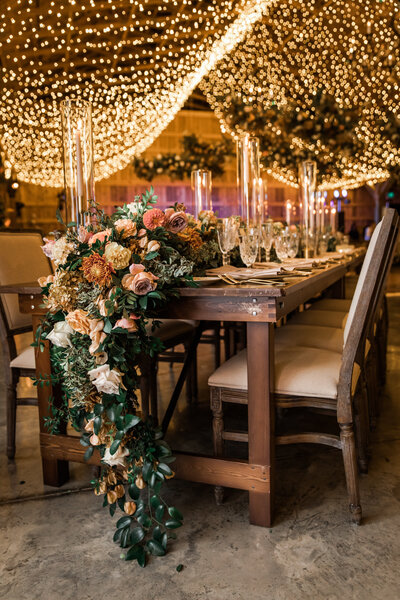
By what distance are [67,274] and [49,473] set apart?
0.93 meters

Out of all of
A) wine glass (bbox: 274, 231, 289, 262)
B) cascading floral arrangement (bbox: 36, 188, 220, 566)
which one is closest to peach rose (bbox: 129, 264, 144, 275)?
cascading floral arrangement (bbox: 36, 188, 220, 566)

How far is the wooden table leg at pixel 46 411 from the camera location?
2.02 meters

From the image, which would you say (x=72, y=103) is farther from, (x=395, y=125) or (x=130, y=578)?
(x=395, y=125)

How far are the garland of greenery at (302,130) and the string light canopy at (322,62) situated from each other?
4cm

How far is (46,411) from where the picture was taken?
Result: 80.4 inches

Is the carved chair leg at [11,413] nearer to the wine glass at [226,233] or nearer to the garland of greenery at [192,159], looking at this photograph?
the wine glass at [226,233]

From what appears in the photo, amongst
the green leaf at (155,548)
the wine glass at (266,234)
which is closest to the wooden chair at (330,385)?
the green leaf at (155,548)

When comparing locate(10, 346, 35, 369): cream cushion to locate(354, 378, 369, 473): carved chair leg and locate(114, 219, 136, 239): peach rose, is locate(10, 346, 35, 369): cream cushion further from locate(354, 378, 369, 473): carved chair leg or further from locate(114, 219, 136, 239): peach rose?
locate(354, 378, 369, 473): carved chair leg

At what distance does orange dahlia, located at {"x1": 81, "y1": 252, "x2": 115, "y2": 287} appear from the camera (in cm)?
153

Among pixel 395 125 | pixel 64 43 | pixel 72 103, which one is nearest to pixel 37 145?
pixel 64 43

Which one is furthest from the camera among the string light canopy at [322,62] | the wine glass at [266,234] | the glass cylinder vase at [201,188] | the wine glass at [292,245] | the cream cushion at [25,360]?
the string light canopy at [322,62]

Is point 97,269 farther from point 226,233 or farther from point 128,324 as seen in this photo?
point 226,233

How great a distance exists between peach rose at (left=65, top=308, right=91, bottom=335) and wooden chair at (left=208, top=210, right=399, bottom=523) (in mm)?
511

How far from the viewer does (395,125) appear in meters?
4.98
